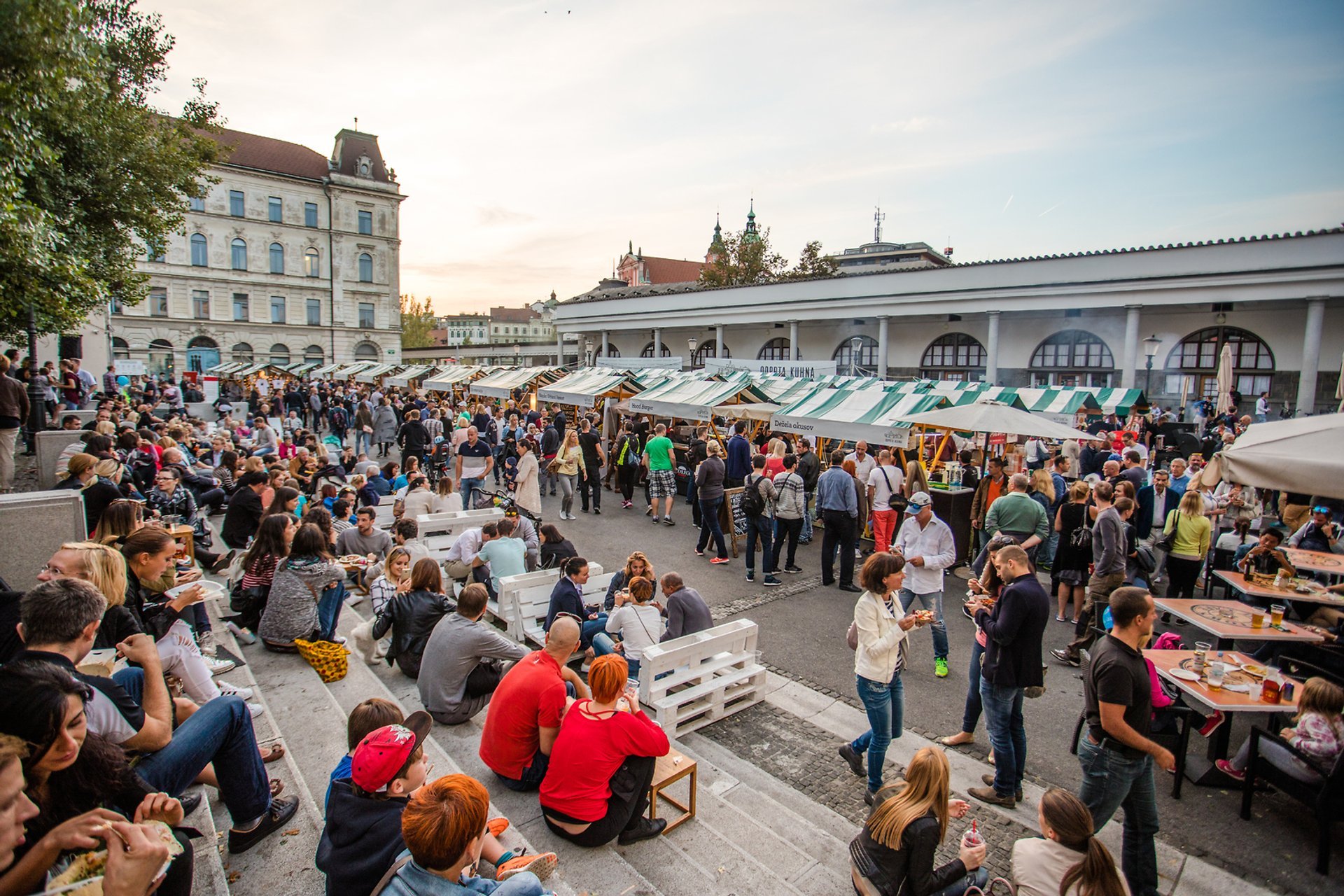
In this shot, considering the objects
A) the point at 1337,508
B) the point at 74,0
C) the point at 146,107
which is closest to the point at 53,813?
the point at 74,0

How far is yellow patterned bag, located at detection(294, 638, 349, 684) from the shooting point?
4.98 m

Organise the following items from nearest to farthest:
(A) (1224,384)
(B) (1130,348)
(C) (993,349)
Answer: (A) (1224,384), (B) (1130,348), (C) (993,349)

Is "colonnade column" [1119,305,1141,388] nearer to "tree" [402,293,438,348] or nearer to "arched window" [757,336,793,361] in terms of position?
"arched window" [757,336,793,361]

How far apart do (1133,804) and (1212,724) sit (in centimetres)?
219

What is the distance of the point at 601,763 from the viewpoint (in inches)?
130

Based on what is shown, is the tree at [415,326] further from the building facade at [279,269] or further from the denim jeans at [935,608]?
the denim jeans at [935,608]

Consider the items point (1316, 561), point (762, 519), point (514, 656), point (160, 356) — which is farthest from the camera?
point (160, 356)

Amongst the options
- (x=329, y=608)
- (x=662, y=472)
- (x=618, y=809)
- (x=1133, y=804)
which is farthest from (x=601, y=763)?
(x=662, y=472)

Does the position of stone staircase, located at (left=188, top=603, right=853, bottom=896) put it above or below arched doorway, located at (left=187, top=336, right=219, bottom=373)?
below

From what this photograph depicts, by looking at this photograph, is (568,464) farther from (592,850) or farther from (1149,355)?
(1149,355)

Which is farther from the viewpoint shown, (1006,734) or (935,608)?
(935,608)

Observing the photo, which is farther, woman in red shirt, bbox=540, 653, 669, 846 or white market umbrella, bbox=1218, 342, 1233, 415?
white market umbrella, bbox=1218, 342, 1233, 415

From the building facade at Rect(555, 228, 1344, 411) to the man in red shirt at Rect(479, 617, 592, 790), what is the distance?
790 inches

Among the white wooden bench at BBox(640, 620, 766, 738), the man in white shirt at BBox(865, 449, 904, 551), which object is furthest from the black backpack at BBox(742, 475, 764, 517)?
the white wooden bench at BBox(640, 620, 766, 738)
